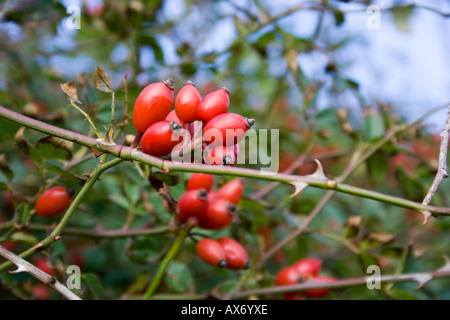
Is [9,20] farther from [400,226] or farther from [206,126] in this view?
[400,226]

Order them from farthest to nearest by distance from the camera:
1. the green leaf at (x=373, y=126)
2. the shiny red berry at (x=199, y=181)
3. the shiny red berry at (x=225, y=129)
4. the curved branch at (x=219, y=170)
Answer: the green leaf at (x=373, y=126)
the shiny red berry at (x=199, y=181)
the shiny red berry at (x=225, y=129)
the curved branch at (x=219, y=170)

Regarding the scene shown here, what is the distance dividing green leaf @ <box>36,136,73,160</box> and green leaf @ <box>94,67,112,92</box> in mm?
178

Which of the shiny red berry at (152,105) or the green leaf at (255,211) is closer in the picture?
the shiny red berry at (152,105)

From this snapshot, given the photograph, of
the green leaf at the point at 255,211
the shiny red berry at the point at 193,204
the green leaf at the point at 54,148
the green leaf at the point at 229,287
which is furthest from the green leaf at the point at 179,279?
the green leaf at the point at 54,148

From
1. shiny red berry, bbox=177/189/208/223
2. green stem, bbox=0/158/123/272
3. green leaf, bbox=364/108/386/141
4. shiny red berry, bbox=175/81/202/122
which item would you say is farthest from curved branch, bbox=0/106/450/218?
green leaf, bbox=364/108/386/141

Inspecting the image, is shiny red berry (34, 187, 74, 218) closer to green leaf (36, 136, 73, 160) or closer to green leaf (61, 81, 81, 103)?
green leaf (36, 136, 73, 160)

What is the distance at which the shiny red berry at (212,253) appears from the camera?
1.04 metres

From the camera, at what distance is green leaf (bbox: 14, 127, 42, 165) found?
3.18 ft

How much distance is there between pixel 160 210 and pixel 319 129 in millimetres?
716

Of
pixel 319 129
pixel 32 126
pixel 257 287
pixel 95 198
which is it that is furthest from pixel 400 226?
pixel 32 126

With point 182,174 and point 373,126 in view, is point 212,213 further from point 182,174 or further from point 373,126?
point 373,126

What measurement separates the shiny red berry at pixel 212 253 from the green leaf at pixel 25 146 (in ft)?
1.41

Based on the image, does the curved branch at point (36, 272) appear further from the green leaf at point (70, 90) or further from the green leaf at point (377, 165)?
the green leaf at point (377, 165)
